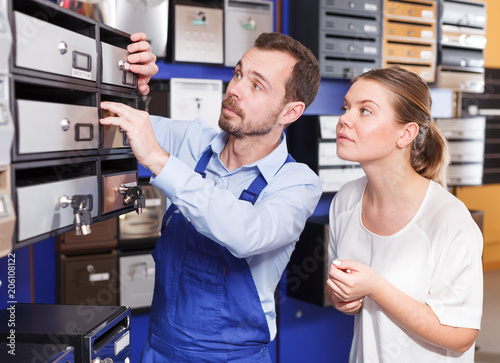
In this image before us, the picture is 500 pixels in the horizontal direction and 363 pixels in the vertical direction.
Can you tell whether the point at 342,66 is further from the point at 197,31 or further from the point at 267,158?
the point at 267,158

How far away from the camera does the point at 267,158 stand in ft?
5.29

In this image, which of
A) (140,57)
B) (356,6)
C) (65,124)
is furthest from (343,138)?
(356,6)

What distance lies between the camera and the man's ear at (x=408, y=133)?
155cm

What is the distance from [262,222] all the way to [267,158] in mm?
332

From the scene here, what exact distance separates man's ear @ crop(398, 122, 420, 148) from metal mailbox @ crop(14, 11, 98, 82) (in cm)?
82

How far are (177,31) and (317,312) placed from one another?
1.79 meters

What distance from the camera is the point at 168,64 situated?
110 inches

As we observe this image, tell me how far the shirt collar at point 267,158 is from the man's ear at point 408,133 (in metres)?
0.33

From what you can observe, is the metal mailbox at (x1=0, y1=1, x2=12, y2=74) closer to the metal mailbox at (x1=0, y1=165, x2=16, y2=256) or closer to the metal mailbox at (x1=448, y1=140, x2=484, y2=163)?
the metal mailbox at (x1=0, y1=165, x2=16, y2=256)

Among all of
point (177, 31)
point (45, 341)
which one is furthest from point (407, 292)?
point (177, 31)

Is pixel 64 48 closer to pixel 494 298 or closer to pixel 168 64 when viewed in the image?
pixel 168 64

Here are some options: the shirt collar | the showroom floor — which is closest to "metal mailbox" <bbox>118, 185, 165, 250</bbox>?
the shirt collar

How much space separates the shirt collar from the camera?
1594mm

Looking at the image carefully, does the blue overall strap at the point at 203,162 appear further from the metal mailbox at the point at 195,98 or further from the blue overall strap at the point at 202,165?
the metal mailbox at the point at 195,98
